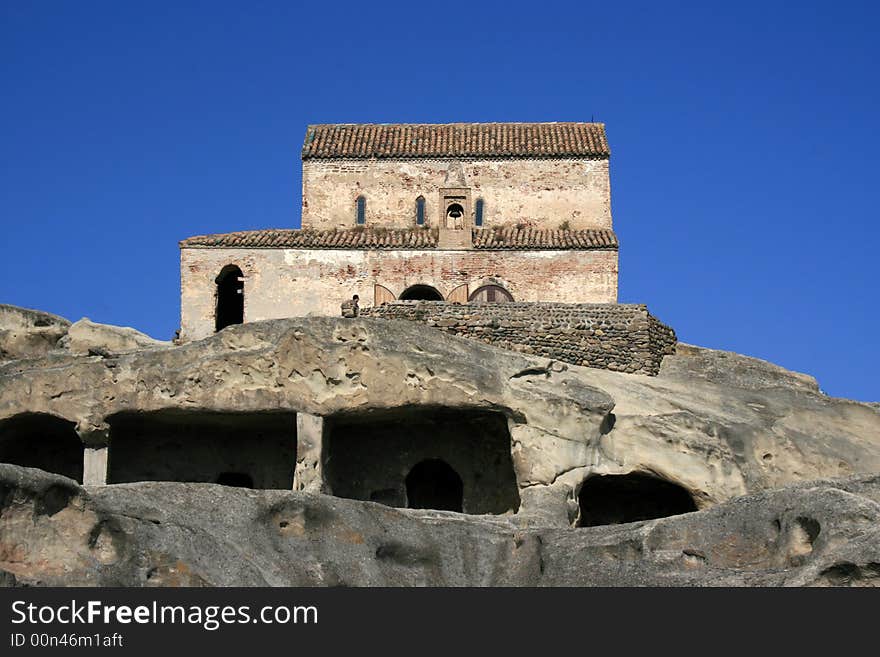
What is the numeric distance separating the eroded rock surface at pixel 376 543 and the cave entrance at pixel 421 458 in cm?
605

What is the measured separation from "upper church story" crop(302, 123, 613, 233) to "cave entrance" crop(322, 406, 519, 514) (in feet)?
40.4

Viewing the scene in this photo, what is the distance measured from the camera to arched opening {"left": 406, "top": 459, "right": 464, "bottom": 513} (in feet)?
92.7

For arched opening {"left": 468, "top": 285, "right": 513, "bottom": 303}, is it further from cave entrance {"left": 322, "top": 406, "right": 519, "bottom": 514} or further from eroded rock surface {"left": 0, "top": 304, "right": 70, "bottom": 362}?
eroded rock surface {"left": 0, "top": 304, "right": 70, "bottom": 362}

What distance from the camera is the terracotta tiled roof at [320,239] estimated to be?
36812 mm

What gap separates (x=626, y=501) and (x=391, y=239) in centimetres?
1198

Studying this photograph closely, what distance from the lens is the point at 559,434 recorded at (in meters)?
26.3

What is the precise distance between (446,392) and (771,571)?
9.20 m

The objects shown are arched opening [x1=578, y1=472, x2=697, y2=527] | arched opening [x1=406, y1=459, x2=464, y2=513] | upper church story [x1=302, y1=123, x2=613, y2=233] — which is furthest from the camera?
upper church story [x1=302, y1=123, x2=613, y2=233]

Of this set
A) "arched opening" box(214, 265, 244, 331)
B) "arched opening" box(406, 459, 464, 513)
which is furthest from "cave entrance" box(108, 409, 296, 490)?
"arched opening" box(214, 265, 244, 331)

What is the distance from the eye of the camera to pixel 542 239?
38.0 m
